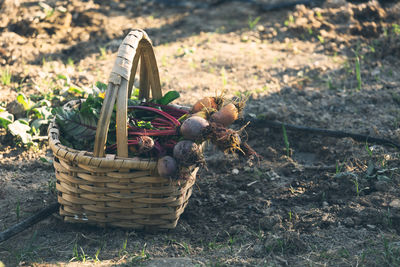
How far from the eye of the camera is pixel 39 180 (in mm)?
3248

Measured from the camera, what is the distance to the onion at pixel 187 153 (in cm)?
242

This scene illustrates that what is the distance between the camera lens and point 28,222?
2703 millimetres

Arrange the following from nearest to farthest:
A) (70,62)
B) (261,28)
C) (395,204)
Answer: (395,204) → (70,62) → (261,28)

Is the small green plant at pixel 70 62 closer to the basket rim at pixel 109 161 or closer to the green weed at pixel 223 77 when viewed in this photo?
the green weed at pixel 223 77

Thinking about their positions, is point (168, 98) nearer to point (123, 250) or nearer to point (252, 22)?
point (123, 250)

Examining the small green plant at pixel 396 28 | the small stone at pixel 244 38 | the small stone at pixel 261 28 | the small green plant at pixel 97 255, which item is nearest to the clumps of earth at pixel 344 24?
the small green plant at pixel 396 28

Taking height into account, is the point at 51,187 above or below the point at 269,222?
above

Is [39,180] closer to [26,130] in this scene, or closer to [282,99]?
[26,130]

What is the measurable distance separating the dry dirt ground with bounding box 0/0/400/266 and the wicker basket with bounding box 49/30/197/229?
0.38 feet

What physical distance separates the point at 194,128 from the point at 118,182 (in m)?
0.48

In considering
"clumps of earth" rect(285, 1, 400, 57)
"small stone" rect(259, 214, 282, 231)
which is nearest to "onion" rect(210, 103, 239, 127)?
"small stone" rect(259, 214, 282, 231)

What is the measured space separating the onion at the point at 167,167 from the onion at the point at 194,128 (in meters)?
0.15

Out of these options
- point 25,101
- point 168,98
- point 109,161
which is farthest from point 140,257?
point 25,101

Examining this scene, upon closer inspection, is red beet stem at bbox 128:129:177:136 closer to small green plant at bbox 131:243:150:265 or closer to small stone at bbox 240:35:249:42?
small green plant at bbox 131:243:150:265
